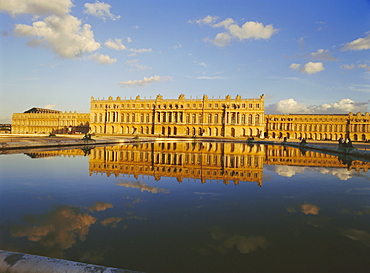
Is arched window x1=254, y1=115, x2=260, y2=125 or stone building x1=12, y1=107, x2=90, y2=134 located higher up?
arched window x1=254, y1=115, x2=260, y2=125

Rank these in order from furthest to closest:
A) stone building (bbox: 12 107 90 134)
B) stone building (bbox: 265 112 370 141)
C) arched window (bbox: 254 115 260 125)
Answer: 1. stone building (bbox: 12 107 90 134)
2. stone building (bbox: 265 112 370 141)
3. arched window (bbox: 254 115 260 125)

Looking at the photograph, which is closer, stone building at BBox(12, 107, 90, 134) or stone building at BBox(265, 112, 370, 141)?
stone building at BBox(265, 112, 370, 141)

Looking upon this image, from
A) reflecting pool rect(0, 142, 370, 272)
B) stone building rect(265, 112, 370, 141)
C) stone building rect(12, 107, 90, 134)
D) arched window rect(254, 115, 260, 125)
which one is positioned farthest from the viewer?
stone building rect(12, 107, 90, 134)

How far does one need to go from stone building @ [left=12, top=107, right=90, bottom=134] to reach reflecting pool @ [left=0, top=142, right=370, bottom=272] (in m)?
105

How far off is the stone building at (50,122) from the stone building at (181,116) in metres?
18.0

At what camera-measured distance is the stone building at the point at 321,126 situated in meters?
94.5

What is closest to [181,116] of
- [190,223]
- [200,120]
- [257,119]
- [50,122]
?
[200,120]

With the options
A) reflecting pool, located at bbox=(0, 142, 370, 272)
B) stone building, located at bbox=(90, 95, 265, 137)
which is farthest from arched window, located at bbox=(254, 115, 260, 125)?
reflecting pool, located at bbox=(0, 142, 370, 272)

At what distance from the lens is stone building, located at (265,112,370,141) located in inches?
3720

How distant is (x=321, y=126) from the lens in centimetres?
9769

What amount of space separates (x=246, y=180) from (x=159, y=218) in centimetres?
565

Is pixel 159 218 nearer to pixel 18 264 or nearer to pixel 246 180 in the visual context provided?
pixel 18 264

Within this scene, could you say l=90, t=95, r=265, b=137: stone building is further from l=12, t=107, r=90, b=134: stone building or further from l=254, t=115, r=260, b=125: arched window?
l=12, t=107, r=90, b=134: stone building

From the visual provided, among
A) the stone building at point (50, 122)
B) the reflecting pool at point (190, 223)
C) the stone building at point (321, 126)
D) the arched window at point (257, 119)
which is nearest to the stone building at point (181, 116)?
the arched window at point (257, 119)
